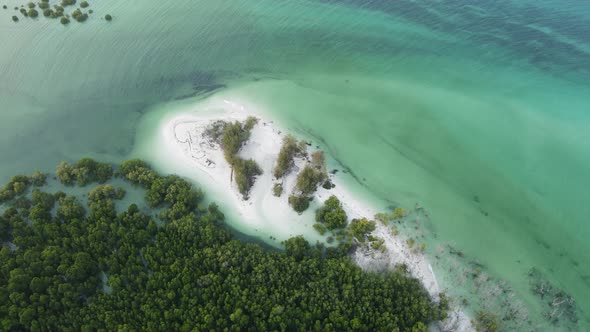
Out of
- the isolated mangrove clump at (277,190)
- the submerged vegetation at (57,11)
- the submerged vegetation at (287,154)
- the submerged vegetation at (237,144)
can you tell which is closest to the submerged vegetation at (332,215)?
the isolated mangrove clump at (277,190)

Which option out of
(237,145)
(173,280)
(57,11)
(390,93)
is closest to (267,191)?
(237,145)

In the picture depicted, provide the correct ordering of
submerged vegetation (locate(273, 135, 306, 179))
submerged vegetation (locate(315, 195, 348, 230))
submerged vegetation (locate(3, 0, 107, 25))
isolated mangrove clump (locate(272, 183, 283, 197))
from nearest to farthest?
submerged vegetation (locate(315, 195, 348, 230)) < isolated mangrove clump (locate(272, 183, 283, 197)) < submerged vegetation (locate(273, 135, 306, 179)) < submerged vegetation (locate(3, 0, 107, 25))

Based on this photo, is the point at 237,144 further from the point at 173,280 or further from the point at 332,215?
the point at 173,280

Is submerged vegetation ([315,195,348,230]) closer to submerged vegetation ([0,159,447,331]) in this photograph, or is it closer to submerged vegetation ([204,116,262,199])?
submerged vegetation ([0,159,447,331])

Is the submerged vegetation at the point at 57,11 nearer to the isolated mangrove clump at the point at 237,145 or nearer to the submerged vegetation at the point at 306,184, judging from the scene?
the isolated mangrove clump at the point at 237,145

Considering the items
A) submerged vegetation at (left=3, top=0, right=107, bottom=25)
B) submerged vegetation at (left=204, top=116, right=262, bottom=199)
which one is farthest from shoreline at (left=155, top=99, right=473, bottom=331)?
submerged vegetation at (left=3, top=0, right=107, bottom=25)

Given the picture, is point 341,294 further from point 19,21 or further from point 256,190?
point 19,21
